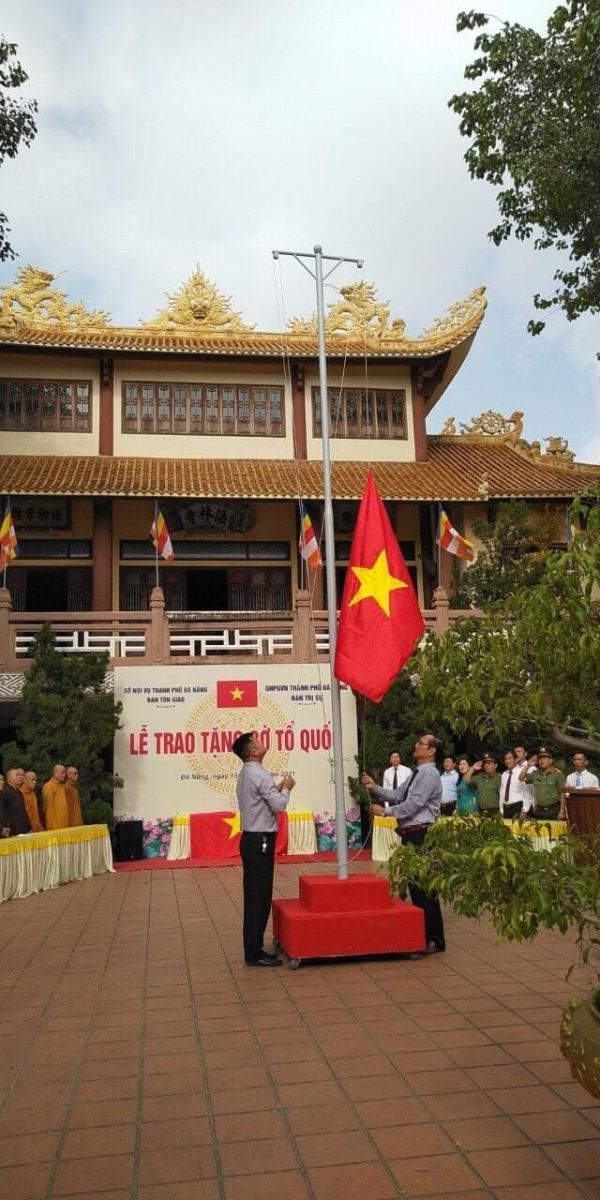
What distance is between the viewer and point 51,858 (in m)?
10.3

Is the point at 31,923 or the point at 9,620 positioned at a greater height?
the point at 9,620

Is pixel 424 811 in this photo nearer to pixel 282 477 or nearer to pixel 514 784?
pixel 514 784

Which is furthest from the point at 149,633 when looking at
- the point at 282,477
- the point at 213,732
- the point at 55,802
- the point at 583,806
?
the point at 583,806

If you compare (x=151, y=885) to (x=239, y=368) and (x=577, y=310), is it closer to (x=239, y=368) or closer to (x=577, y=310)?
(x=577, y=310)

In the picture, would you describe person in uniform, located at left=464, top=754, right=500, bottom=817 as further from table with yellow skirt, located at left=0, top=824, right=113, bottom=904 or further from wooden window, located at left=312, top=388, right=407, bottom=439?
wooden window, located at left=312, top=388, right=407, bottom=439

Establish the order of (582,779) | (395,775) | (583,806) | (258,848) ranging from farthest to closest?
(395,775) < (582,779) < (583,806) < (258,848)

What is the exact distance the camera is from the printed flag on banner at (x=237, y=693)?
1395 cm

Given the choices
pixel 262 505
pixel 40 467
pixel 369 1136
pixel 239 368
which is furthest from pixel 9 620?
pixel 369 1136

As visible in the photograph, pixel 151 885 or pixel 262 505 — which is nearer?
pixel 151 885

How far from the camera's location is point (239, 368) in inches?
737

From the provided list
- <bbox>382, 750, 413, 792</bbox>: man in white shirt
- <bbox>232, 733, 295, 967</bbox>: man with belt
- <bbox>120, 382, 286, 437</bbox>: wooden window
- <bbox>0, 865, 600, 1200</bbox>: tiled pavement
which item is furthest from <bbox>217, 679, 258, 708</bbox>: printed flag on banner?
<bbox>232, 733, 295, 967</bbox>: man with belt

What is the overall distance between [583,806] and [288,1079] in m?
5.89

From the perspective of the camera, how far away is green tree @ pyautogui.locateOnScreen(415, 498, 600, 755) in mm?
2738

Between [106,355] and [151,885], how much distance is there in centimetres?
1106
